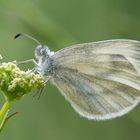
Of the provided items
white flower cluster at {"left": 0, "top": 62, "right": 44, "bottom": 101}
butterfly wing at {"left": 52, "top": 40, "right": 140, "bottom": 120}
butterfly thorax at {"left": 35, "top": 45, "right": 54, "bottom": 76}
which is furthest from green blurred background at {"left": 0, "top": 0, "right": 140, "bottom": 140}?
white flower cluster at {"left": 0, "top": 62, "right": 44, "bottom": 101}

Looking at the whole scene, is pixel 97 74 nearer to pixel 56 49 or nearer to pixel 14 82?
pixel 56 49

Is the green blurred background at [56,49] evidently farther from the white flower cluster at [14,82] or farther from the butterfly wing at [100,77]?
the white flower cluster at [14,82]

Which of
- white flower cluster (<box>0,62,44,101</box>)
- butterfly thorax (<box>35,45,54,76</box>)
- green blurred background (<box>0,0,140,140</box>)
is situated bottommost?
white flower cluster (<box>0,62,44,101</box>)

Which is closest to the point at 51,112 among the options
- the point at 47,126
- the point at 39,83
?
the point at 47,126

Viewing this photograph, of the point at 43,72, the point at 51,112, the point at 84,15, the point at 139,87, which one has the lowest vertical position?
the point at 139,87

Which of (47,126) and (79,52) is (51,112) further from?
(79,52)

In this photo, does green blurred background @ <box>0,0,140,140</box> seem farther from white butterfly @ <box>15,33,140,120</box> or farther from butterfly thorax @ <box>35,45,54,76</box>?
butterfly thorax @ <box>35,45,54,76</box>

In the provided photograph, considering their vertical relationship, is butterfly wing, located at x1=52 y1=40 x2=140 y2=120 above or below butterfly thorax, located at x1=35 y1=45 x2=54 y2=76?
below
